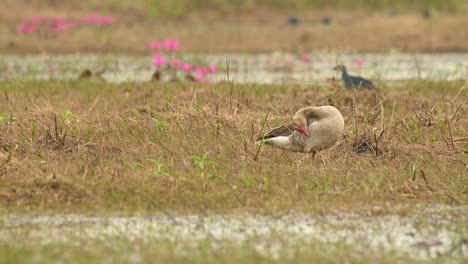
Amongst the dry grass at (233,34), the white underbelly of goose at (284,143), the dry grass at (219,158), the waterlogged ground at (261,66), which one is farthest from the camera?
the dry grass at (233,34)

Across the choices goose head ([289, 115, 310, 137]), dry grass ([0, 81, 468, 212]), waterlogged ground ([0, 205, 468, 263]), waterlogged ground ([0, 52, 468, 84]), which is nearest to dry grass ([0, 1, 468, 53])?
waterlogged ground ([0, 52, 468, 84])

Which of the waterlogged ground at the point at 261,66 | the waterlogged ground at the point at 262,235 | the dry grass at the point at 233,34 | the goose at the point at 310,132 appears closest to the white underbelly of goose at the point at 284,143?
the goose at the point at 310,132

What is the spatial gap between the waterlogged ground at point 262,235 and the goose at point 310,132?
131cm

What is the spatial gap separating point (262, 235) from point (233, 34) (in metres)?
19.7

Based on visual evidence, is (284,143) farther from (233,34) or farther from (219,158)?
(233,34)

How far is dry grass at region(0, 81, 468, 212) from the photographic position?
25.7 feet

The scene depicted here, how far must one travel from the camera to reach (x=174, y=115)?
10.8 meters

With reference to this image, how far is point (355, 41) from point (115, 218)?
1810 centimetres

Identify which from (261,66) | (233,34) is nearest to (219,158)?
(261,66)

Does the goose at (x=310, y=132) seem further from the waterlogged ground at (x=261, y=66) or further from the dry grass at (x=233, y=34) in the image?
the dry grass at (x=233, y=34)

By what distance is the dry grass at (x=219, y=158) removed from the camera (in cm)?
785

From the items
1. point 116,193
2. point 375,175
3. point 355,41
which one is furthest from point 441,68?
point 116,193

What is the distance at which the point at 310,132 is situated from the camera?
8.86m

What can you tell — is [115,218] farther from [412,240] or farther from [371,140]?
[371,140]
